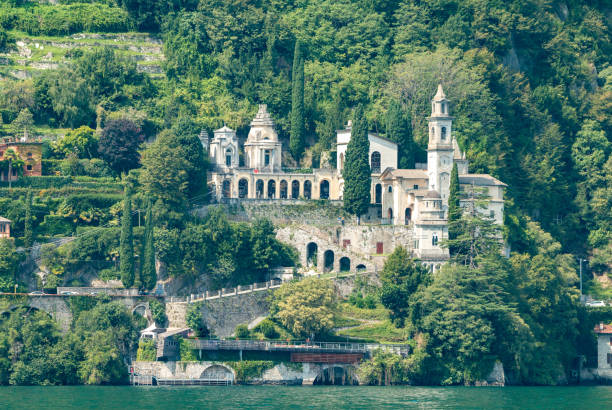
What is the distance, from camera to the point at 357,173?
118m

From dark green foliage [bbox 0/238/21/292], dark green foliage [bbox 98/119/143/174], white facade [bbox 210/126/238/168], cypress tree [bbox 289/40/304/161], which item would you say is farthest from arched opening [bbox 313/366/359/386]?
cypress tree [bbox 289/40/304/161]

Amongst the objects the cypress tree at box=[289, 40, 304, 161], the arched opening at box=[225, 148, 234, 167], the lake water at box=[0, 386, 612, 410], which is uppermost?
the cypress tree at box=[289, 40, 304, 161]

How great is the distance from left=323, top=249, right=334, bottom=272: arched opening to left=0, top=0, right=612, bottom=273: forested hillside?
1115cm

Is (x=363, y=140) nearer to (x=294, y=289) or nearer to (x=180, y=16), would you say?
(x=294, y=289)

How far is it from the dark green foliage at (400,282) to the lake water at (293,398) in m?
6.66

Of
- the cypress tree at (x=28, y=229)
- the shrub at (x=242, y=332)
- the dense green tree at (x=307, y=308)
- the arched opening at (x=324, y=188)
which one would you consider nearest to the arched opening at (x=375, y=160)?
the arched opening at (x=324, y=188)

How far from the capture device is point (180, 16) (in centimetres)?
13712

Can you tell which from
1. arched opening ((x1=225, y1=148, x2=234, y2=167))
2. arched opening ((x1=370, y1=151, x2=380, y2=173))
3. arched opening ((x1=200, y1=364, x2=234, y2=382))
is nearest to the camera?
arched opening ((x1=200, y1=364, x2=234, y2=382))

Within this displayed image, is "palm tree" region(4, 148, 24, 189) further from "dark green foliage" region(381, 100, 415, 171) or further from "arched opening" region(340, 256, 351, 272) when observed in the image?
"dark green foliage" region(381, 100, 415, 171)

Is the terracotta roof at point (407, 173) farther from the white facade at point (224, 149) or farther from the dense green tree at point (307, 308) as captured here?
the dense green tree at point (307, 308)

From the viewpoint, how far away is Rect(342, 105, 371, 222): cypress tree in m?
118

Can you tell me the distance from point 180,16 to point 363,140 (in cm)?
2715

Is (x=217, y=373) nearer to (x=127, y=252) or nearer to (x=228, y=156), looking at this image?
(x=127, y=252)

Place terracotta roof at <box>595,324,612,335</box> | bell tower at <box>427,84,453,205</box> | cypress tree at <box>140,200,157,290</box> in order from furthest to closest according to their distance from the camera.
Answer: terracotta roof at <box>595,324,612,335</box>
bell tower at <box>427,84,453,205</box>
cypress tree at <box>140,200,157,290</box>
